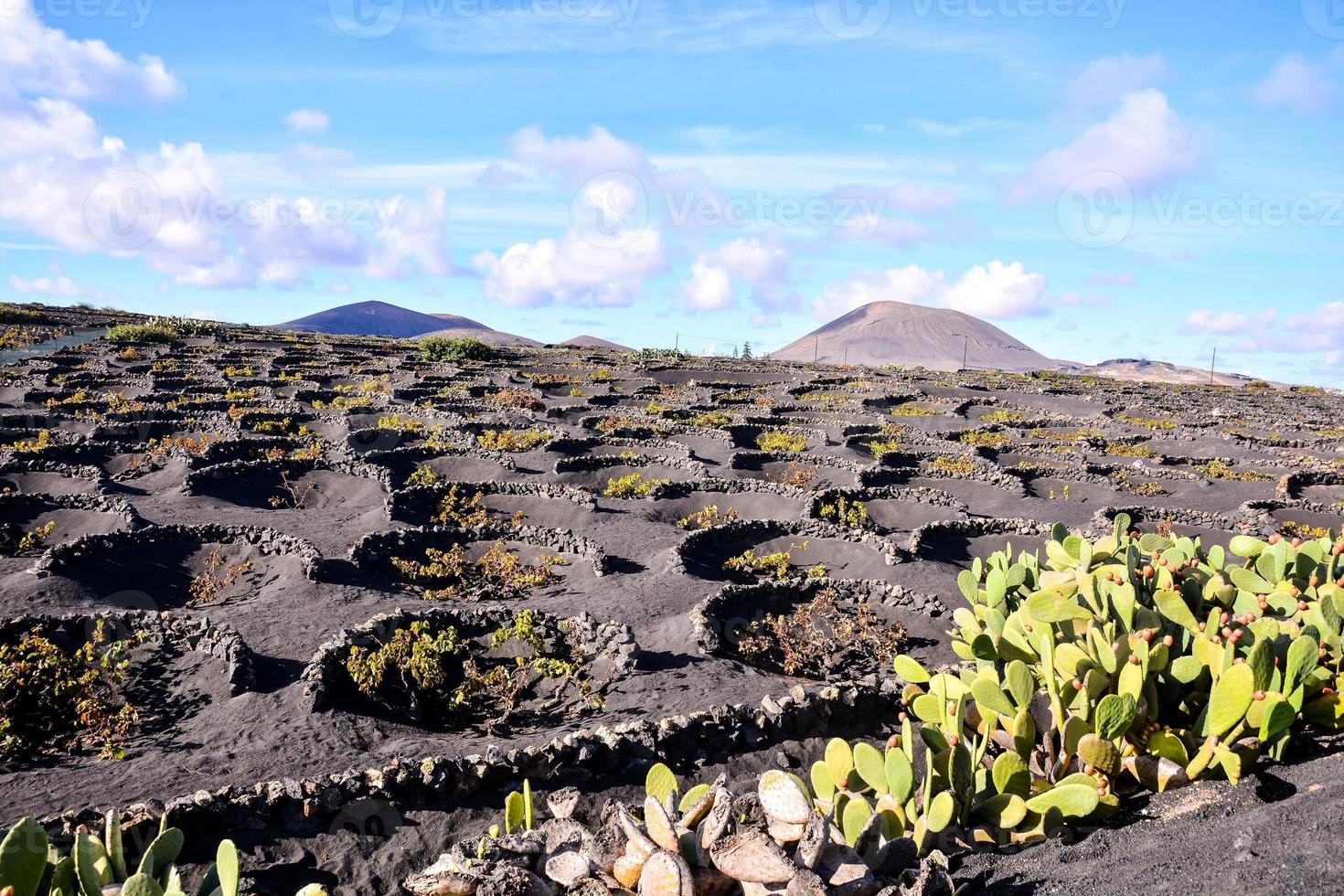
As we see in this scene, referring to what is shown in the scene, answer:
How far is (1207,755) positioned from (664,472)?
50.9 feet

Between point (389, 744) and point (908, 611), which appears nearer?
point (389, 744)

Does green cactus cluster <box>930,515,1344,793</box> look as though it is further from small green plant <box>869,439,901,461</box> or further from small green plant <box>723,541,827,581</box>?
small green plant <box>869,439,901,461</box>

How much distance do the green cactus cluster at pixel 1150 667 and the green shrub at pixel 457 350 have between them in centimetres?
4256

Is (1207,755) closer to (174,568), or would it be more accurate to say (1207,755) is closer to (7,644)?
(7,644)

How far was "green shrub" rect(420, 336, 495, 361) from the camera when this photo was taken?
4600cm

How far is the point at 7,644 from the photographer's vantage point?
29.2 ft

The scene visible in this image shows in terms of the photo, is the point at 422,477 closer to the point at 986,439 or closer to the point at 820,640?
the point at 820,640

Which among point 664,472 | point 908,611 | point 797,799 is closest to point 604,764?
point 797,799

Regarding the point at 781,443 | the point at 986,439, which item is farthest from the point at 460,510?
the point at 986,439

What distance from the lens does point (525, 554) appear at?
13.3 metres

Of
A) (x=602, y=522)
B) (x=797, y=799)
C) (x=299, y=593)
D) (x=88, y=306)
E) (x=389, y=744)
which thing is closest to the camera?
(x=797, y=799)

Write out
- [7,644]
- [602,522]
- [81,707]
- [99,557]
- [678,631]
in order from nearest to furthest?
[81,707] < [7,644] < [678,631] < [99,557] < [602,522]

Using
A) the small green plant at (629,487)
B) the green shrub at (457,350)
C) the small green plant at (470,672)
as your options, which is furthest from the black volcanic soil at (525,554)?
the green shrub at (457,350)

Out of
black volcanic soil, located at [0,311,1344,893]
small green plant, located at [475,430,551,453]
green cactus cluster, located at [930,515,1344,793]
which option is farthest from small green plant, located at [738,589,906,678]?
small green plant, located at [475,430,551,453]
